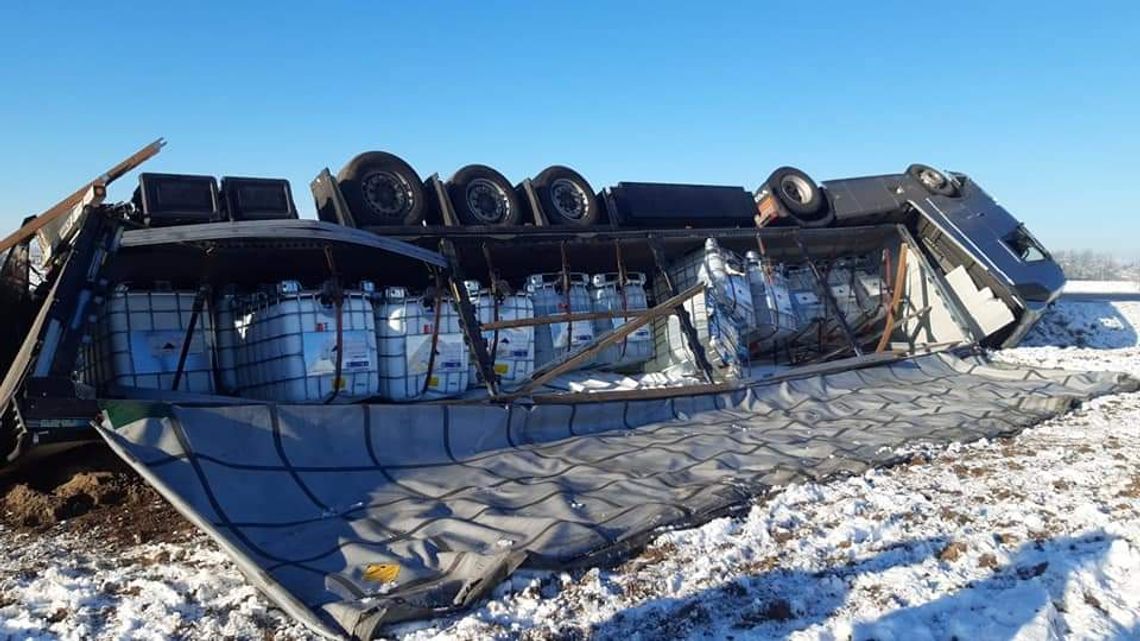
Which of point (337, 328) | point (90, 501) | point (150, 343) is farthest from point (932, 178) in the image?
point (90, 501)

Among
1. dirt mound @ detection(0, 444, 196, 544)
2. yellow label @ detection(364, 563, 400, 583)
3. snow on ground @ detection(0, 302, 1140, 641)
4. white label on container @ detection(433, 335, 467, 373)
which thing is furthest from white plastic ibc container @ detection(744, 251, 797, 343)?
dirt mound @ detection(0, 444, 196, 544)

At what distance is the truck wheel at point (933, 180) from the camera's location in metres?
10.8

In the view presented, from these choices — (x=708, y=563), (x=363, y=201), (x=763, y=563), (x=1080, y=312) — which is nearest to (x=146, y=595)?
(x=708, y=563)

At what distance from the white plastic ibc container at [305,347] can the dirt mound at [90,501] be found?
1.48 meters

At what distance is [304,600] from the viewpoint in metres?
2.81

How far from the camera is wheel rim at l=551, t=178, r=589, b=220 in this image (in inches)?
340

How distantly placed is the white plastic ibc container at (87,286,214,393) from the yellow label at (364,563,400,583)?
12.5 ft

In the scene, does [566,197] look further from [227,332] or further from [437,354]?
[227,332]

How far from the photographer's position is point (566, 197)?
28.9 ft

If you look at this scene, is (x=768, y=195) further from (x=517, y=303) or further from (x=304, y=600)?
(x=304, y=600)

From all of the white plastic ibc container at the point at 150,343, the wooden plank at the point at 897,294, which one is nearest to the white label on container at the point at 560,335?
the white plastic ibc container at the point at 150,343

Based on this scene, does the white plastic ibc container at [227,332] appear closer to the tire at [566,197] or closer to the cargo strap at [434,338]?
the cargo strap at [434,338]

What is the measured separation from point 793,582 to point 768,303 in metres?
6.53

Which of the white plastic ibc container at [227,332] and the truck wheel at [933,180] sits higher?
the truck wheel at [933,180]
